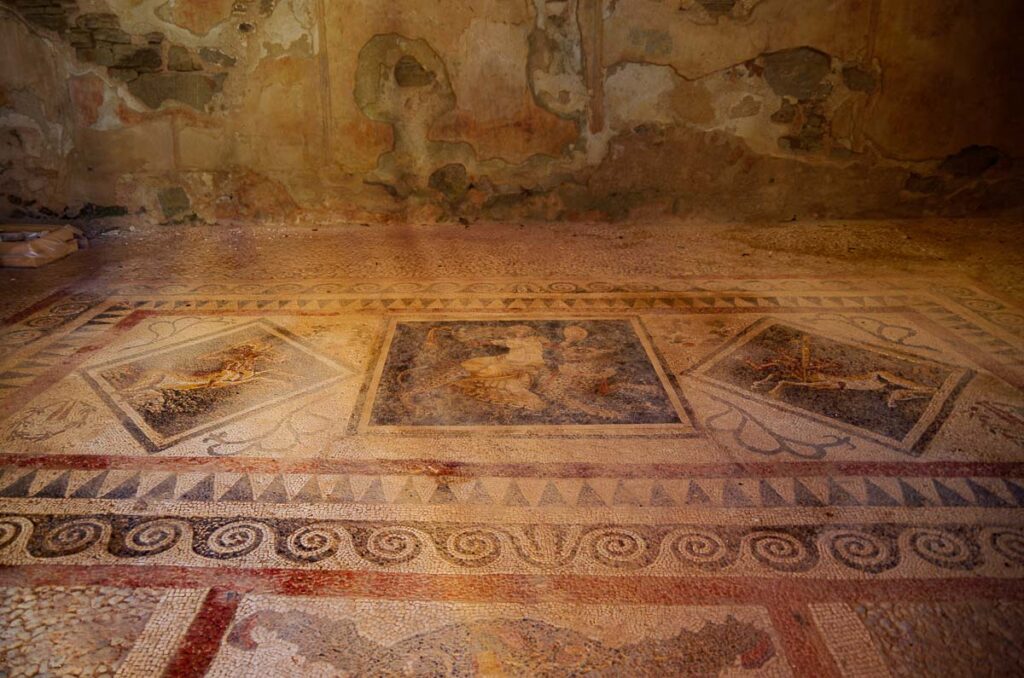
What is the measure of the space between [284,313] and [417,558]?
1615 millimetres

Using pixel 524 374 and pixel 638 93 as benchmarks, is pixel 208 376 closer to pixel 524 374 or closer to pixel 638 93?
pixel 524 374

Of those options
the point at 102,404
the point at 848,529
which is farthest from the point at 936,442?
the point at 102,404

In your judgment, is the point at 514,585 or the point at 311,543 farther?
the point at 311,543

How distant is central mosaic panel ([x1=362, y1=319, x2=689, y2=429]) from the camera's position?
2.13 m

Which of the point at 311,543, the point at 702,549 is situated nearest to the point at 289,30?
the point at 311,543

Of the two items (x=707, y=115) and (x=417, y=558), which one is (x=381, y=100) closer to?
(x=707, y=115)

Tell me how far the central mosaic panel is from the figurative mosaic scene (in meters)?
0.02

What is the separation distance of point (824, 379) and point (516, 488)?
117 cm

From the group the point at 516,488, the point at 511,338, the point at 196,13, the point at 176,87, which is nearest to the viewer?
the point at 516,488

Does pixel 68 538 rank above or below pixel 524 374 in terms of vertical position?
below

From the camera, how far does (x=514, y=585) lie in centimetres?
148

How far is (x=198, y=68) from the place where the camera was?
3773 millimetres

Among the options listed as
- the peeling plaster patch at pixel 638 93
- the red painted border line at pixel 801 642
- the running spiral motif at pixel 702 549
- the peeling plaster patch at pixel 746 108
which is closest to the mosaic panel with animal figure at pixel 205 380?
the running spiral motif at pixel 702 549

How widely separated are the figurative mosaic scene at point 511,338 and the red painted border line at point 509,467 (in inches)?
0.4
